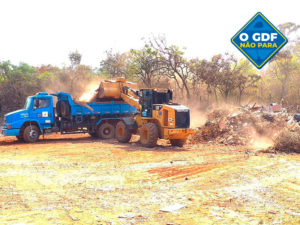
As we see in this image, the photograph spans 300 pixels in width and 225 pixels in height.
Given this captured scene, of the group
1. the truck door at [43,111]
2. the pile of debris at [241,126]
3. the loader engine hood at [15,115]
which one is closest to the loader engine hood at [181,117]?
the pile of debris at [241,126]

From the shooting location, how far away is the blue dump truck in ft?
52.9

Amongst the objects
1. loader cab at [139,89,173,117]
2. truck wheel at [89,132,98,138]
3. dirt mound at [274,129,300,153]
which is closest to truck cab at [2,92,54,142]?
truck wheel at [89,132,98,138]

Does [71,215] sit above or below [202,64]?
below

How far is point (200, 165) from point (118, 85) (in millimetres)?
8968

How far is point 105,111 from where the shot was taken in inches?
706

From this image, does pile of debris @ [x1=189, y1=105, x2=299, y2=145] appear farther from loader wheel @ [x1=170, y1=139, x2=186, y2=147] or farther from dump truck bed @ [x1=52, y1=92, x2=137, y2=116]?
dump truck bed @ [x1=52, y1=92, x2=137, y2=116]

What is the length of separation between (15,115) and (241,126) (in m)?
11.3

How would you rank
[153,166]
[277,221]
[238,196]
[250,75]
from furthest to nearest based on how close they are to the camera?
[250,75]
[153,166]
[238,196]
[277,221]

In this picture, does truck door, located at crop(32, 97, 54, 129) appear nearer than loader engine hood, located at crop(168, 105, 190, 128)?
No

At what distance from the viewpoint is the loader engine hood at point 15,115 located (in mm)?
15867

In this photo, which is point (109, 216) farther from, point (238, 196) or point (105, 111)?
point (105, 111)

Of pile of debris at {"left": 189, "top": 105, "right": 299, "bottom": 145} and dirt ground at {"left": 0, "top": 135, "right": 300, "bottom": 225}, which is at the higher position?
pile of debris at {"left": 189, "top": 105, "right": 299, "bottom": 145}

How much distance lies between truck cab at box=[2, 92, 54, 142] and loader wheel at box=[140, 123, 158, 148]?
5.61m

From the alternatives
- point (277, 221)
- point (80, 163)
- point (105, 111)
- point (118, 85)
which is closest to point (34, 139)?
point (105, 111)
